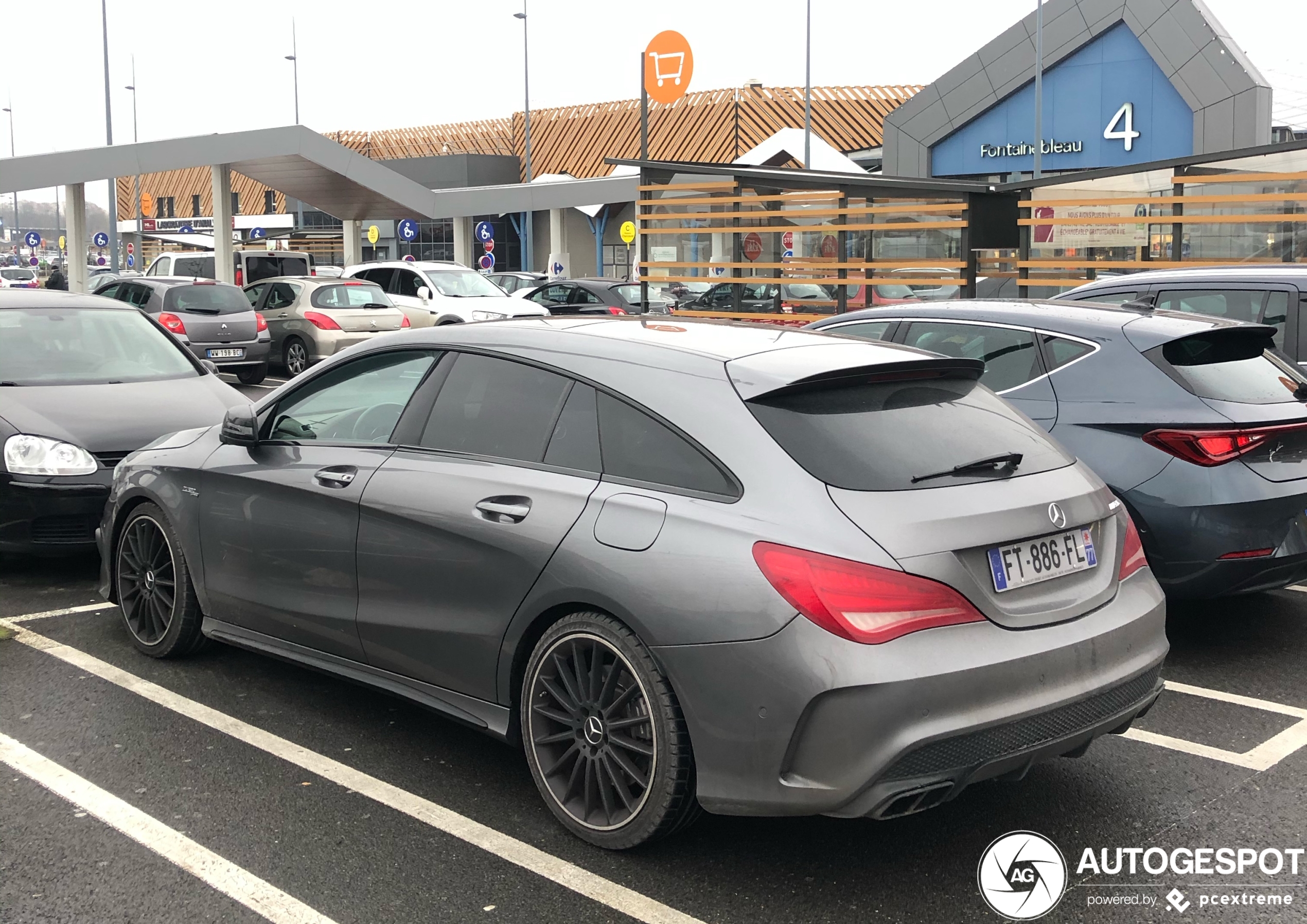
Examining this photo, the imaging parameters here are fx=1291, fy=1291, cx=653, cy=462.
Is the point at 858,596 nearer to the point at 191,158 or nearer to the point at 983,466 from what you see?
the point at 983,466

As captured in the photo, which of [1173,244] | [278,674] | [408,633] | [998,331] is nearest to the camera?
[408,633]

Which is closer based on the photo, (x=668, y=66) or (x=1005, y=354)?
(x=1005, y=354)

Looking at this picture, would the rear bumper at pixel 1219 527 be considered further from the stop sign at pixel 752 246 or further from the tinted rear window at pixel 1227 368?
the stop sign at pixel 752 246

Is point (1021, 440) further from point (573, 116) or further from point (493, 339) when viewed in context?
point (573, 116)

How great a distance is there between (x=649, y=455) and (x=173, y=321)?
15.2 meters

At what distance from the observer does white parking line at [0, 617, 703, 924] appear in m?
3.46

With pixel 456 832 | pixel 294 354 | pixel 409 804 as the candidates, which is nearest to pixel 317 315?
pixel 294 354

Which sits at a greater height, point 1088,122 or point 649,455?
point 1088,122

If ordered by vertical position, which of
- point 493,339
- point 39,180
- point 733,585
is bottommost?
point 733,585

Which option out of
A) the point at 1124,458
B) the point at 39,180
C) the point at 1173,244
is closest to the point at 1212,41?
the point at 1173,244

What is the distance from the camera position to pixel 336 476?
4.62 m

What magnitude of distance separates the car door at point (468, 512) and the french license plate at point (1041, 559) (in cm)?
118

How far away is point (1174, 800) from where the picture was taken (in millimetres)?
4133

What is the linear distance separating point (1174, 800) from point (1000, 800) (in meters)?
0.55
